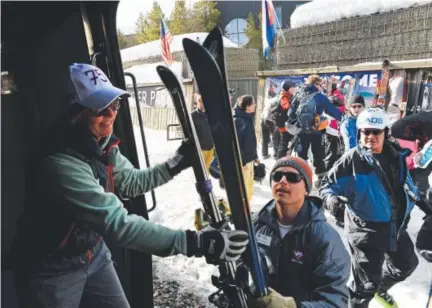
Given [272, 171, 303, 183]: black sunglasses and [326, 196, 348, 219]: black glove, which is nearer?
[272, 171, 303, 183]: black sunglasses

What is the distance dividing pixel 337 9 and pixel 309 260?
10.9 meters

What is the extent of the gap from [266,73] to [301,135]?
4.47 m

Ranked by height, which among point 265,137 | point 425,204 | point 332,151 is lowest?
point 265,137

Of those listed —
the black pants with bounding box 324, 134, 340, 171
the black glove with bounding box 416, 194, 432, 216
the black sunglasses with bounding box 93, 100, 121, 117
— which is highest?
the black sunglasses with bounding box 93, 100, 121, 117

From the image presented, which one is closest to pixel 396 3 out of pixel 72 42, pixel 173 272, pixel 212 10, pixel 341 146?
pixel 341 146

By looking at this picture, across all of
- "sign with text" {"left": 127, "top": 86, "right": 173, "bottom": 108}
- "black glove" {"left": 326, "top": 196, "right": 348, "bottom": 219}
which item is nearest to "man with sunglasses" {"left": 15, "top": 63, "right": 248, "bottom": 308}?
"black glove" {"left": 326, "top": 196, "right": 348, "bottom": 219}

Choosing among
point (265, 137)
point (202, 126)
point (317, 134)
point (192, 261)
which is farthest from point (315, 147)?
point (192, 261)

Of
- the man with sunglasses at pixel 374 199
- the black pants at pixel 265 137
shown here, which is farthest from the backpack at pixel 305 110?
the man with sunglasses at pixel 374 199

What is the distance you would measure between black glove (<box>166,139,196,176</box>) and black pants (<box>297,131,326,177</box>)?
15.2 feet

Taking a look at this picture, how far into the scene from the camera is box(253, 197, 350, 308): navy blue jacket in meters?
1.89

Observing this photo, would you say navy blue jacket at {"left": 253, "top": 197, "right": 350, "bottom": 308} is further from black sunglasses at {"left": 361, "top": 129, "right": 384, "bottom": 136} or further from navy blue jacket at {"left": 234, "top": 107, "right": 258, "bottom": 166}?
navy blue jacket at {"left": 234, "top": 107, "right": 258, "bottom": 166}

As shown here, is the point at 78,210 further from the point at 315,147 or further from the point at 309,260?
the point at 315,147

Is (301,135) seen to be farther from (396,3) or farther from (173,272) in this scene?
(396,3)

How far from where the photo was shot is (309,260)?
1.95 metres
